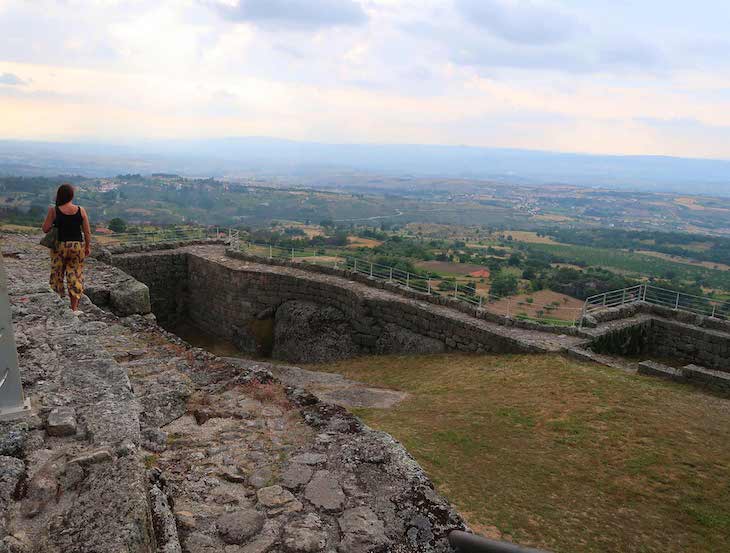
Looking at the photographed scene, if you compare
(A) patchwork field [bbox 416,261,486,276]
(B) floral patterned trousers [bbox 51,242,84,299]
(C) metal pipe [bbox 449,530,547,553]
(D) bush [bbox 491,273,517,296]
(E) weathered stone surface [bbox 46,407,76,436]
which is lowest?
(A) patchwork field [bbox 416,261,486,276]

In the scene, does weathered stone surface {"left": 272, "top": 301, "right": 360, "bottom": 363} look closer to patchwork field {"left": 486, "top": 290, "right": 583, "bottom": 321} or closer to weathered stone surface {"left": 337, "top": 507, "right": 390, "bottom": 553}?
patchwork field {"left": 486, "top": 290, "right": 583, "bottom": 321}

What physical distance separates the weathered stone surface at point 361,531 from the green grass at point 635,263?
35987 millimetres

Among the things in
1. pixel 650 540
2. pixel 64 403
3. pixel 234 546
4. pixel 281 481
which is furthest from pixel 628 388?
pixel 64 403

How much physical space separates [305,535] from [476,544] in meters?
1.10

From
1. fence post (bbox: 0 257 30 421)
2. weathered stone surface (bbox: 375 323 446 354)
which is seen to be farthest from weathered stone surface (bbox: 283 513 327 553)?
weathered stone surface (bbox: 375 323 446 354)

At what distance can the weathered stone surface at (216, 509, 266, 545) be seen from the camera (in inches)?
138

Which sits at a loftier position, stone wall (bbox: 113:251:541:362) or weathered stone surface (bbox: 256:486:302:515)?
weathered stone surface (bbox: 256:486:302:515)

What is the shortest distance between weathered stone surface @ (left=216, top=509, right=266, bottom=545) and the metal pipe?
4.20 feet

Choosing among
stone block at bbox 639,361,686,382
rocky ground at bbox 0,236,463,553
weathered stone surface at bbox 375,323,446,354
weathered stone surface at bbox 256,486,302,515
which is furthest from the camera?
weathered stone surface at bbox 375,323,446,354

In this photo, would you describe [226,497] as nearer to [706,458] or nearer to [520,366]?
[706,458]

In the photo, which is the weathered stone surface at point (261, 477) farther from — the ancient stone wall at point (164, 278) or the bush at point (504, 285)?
the bush at point (504, 285)

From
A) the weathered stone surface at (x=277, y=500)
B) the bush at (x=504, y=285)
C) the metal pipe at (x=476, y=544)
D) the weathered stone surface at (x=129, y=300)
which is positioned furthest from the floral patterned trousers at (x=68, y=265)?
the bush at (x=504, y=285)

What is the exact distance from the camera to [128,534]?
2.66 meters

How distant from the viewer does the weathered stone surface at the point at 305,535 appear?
3.46m
